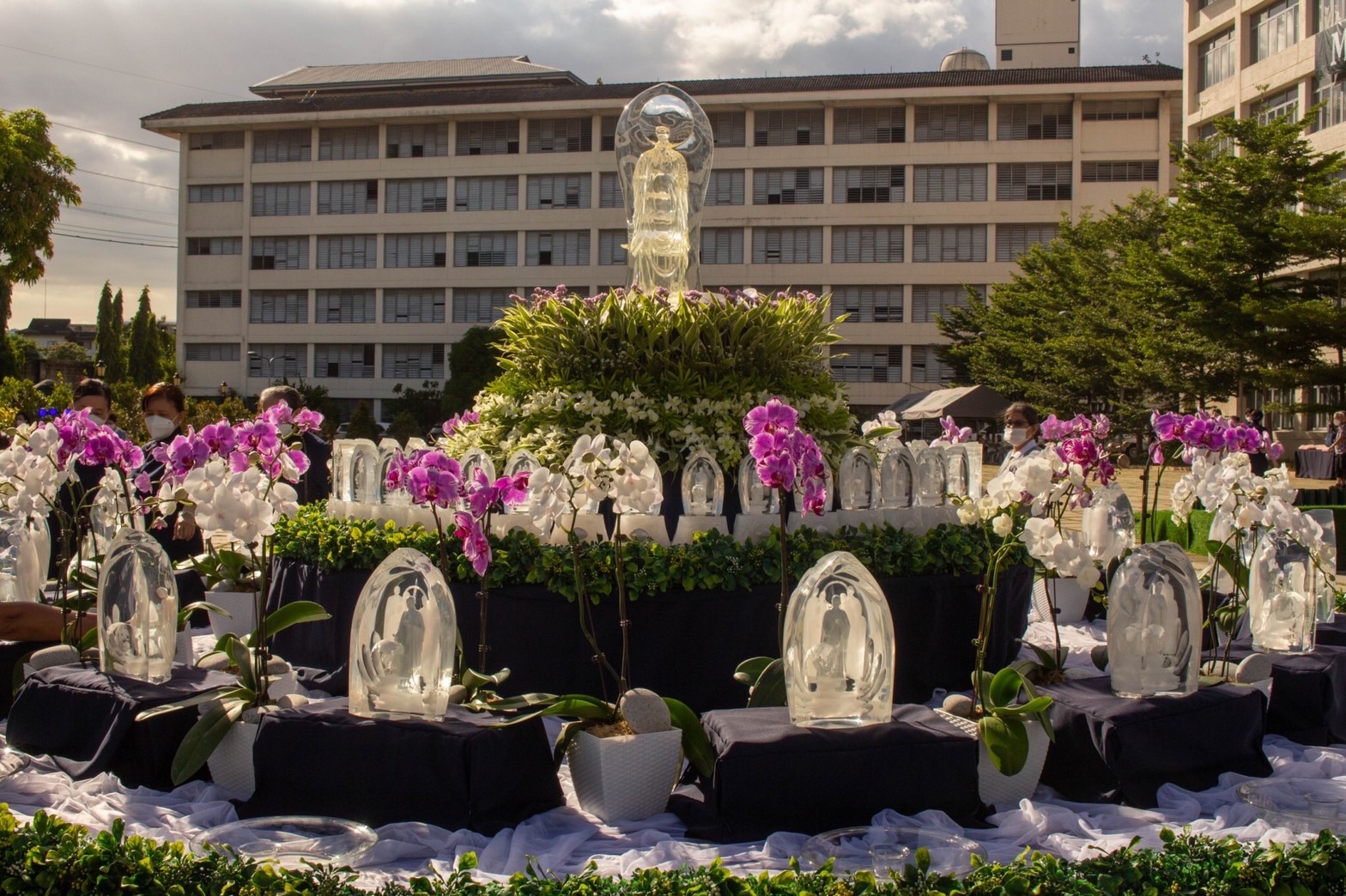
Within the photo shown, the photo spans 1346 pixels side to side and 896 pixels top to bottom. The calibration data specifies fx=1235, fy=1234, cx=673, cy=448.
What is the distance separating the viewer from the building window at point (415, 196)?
47.0 m

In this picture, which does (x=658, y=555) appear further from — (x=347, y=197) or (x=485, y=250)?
(x=347, y=197)

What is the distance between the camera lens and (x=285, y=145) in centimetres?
4800

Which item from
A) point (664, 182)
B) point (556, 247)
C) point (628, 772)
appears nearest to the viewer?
point (628, 772)

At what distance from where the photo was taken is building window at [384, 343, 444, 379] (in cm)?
4741

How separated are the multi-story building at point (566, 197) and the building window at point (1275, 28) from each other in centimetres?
996

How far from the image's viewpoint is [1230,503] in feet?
15.6

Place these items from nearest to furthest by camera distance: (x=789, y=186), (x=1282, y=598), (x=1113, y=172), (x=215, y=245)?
(x=1282, y=598)
(x=1113, y=172)
(x=789, y=186)
(x=215, y=245)

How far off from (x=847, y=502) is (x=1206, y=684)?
6.78ft

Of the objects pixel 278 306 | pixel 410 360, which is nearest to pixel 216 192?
pixel 278 306

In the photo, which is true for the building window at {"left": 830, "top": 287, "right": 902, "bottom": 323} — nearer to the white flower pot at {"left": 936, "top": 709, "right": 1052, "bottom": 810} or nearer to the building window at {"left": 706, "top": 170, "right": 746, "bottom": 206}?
the building window at {"left": 706, "top": 170, "right": 746, "bottom": 206}

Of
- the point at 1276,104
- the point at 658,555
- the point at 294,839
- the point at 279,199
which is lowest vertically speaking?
the point at 294,839

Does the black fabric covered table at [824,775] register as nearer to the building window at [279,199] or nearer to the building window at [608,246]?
the building window at [608,246]

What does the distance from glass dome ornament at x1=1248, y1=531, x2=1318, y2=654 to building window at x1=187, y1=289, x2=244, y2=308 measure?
48.6m

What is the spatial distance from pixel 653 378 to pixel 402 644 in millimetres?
3141
